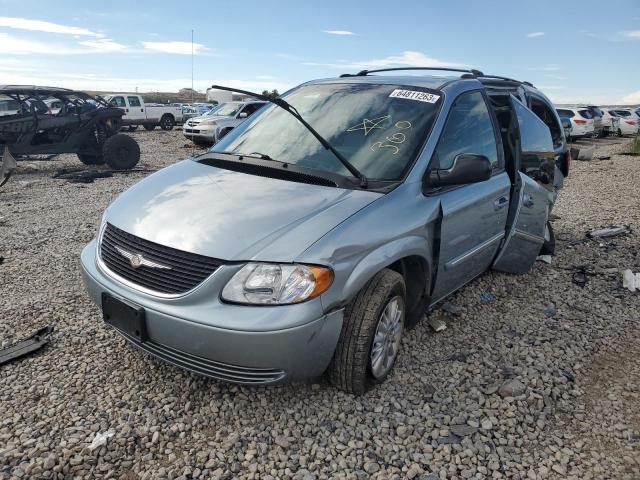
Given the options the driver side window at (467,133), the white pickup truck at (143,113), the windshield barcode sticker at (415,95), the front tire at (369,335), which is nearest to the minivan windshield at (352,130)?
the windshield barcode sticker at (415,95)

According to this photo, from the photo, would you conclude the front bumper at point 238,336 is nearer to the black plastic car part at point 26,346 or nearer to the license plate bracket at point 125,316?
the license plate bracket at point 125,316

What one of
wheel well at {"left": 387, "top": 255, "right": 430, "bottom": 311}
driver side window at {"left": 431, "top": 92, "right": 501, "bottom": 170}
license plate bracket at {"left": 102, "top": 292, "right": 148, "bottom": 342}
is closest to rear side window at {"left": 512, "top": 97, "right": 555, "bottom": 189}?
driver side window at {"left": 431, "top": 92, "right": 501, "bottom": 170}

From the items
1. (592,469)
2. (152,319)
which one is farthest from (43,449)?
(592,469)

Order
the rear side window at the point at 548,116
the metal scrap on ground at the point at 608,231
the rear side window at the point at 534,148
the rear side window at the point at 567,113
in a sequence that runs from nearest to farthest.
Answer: the rear side window at the point at 534,148 → the rear side window at the point at 548,116 → the metal scrap on ground at the point at 608,231 → the rear side window at the point at 567,113

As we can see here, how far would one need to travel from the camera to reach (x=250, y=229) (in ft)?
7.79

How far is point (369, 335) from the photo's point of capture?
2518mm

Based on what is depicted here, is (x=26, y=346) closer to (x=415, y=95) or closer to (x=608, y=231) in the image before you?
(x=415, y=95)

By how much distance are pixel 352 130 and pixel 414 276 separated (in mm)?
998

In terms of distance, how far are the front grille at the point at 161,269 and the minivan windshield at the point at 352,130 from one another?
3.28 feet

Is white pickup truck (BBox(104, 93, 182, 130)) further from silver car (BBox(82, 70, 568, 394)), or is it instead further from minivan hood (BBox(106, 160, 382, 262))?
minivan hood (BBox(106, 160, 382, 262))

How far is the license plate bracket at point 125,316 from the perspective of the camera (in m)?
2.39

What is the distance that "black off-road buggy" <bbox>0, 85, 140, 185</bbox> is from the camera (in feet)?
33.0

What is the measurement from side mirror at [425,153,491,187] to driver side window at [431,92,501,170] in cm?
12

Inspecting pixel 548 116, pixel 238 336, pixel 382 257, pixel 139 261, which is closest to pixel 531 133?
pixel 548 116
